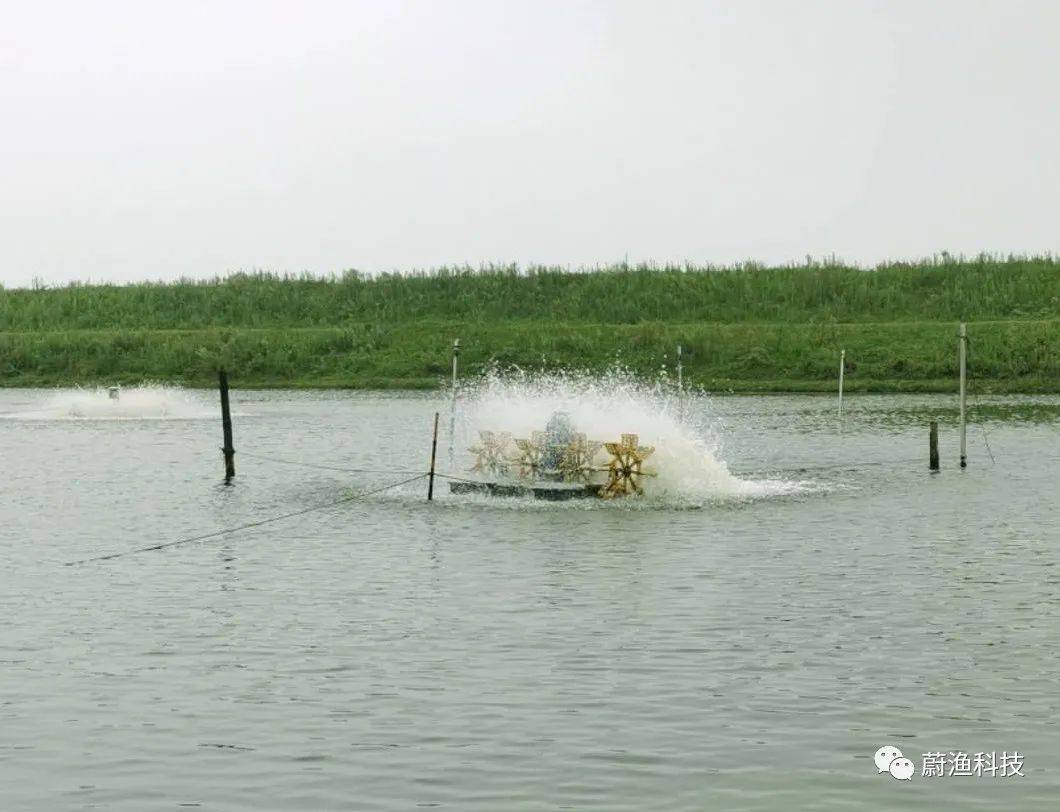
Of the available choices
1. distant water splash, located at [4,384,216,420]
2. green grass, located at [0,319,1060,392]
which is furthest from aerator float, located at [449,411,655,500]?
green grass, located at [0,319,1060,392]

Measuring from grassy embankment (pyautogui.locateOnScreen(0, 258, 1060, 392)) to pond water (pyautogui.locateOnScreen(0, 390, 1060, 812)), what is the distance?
1454 inches

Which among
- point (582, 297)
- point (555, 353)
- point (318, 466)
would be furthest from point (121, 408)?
point (582, 297)

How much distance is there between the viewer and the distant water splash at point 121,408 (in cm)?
6181

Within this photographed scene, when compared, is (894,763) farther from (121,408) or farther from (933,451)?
(121,408)

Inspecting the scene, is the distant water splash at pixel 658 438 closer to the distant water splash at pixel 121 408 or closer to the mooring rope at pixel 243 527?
the mooring rope at pixel 243 527

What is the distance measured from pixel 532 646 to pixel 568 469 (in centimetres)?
1526

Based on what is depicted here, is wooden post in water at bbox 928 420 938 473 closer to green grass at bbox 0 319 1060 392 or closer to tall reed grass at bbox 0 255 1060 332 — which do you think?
green grass at bbox 0 319 1060 392

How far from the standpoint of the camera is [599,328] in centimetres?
8150

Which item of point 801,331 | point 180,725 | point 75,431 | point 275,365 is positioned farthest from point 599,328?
point 180,725

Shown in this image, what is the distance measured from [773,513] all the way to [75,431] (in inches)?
1170

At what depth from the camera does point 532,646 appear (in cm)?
1856

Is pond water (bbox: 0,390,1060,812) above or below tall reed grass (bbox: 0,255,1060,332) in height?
below

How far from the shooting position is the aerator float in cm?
3297

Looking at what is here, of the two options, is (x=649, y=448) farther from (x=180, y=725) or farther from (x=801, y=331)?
(x=801, y=331)
